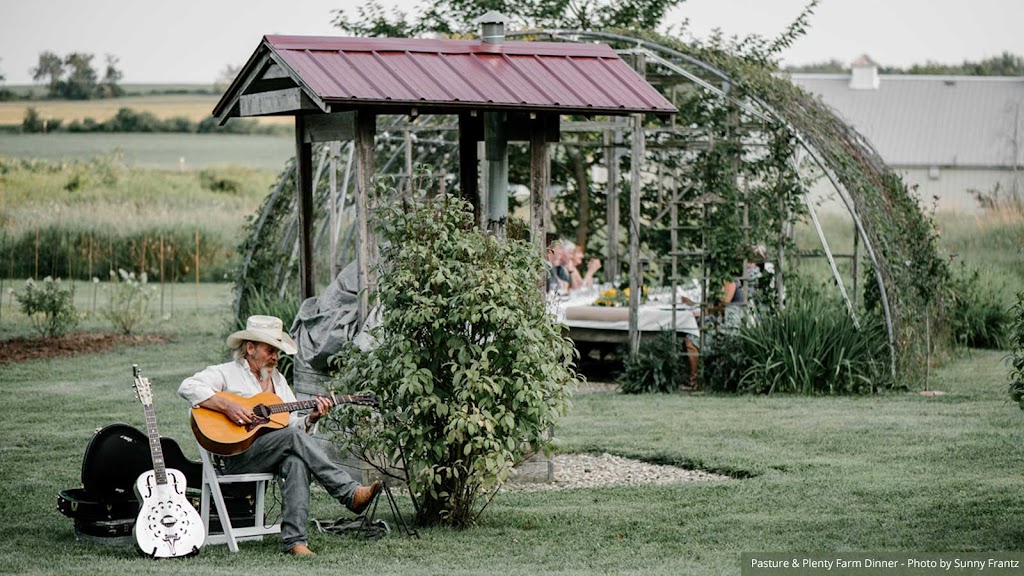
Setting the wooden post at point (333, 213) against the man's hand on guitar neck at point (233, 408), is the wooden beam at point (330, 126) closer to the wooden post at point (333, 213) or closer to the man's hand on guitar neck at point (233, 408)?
the man's hand on guitar neck at point (233, 408)

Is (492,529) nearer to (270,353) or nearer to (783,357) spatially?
(270,353)

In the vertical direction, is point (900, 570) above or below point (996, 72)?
below

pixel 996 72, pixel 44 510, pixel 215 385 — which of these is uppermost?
pixel 996 72

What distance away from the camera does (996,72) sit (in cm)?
4606

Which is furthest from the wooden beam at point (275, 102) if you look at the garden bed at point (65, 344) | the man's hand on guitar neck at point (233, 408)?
the garden bed at point (65, 344)

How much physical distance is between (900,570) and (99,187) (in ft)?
87.9

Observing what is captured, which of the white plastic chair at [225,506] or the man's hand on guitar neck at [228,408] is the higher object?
the man's hand on guitar neck at [228,408]

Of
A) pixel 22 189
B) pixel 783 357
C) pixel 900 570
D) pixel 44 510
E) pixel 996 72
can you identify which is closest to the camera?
pixel 900 570

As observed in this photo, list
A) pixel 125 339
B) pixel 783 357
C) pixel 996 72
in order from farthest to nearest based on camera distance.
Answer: pixel 996 72, pixel 125 339, pixel 783 357

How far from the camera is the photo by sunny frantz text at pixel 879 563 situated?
21.6 ft

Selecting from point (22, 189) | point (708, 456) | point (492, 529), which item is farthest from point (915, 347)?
point (22, 189)

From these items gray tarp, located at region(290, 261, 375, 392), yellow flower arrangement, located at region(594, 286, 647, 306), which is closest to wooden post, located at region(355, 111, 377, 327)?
gray tarp, located at region(290, 261, 375, 392)

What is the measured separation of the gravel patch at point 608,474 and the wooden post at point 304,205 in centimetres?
204

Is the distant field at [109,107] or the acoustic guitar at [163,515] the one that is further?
the distant field at [109,107]
